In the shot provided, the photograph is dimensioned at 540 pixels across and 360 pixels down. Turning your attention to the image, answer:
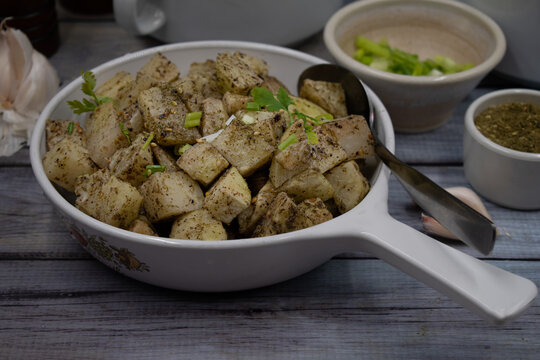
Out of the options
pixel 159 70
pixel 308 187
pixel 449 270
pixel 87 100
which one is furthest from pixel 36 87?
pixel 449 270

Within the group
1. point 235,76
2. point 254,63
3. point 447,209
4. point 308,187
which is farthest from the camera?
point 254,63

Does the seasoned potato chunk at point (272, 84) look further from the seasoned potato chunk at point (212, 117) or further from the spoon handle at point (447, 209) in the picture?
the spoon handle at point (447, 209)

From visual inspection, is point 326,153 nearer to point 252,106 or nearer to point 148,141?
point 252,106

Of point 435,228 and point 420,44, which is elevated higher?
point 420,44

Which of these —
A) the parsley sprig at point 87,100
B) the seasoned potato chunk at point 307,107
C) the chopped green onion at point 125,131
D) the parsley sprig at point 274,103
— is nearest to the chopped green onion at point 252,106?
the parsley sprig at point 274,103

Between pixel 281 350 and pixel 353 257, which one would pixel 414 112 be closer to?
pixel 353 257
